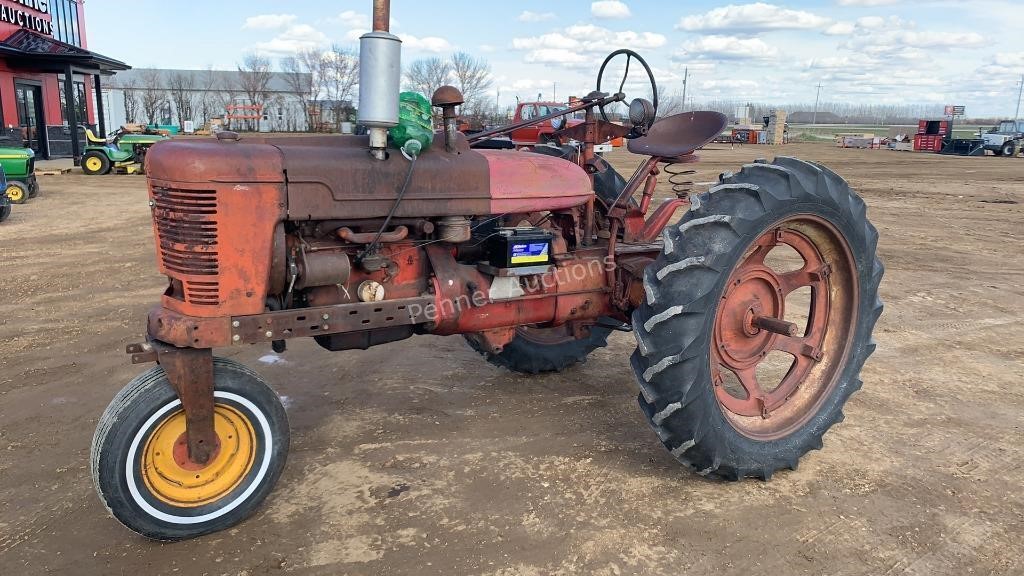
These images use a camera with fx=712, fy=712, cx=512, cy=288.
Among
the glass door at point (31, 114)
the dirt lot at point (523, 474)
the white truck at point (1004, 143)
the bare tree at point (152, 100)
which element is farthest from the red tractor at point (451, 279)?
the bare tree at point (152, 100)

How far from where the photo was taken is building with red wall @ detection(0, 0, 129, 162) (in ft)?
67.1

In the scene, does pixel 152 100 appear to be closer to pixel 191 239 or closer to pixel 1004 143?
pixel 1004 143

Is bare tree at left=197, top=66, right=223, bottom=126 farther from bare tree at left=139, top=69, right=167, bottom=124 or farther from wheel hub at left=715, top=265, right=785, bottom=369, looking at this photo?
wheel hub at left=715, top=265, right=785, bottom=369

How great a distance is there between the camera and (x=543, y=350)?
4516mm

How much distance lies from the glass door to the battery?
2309 centimetres

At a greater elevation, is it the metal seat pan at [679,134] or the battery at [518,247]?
the metal seat pan at [679,134]

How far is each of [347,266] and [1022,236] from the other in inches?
409

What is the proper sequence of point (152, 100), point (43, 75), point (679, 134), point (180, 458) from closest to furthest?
1. point (180, 458)
2. point (679, 134)
3. point (43, 75)
4. point (152, 100)

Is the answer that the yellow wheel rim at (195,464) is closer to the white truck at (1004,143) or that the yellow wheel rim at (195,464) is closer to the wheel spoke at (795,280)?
the wheel spoke at (795,280)

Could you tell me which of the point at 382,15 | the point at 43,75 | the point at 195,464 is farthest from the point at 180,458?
the point at 43,75

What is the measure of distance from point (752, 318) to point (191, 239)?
2519 mm

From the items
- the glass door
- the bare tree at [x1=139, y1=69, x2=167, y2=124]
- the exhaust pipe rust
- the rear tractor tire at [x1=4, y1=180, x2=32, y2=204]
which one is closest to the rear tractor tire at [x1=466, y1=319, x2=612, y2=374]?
the exhaust pipe rust

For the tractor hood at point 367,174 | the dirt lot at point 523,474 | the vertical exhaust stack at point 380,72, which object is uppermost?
the vertical exhaust stack at point 380,72

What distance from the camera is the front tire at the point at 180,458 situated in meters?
2.58
